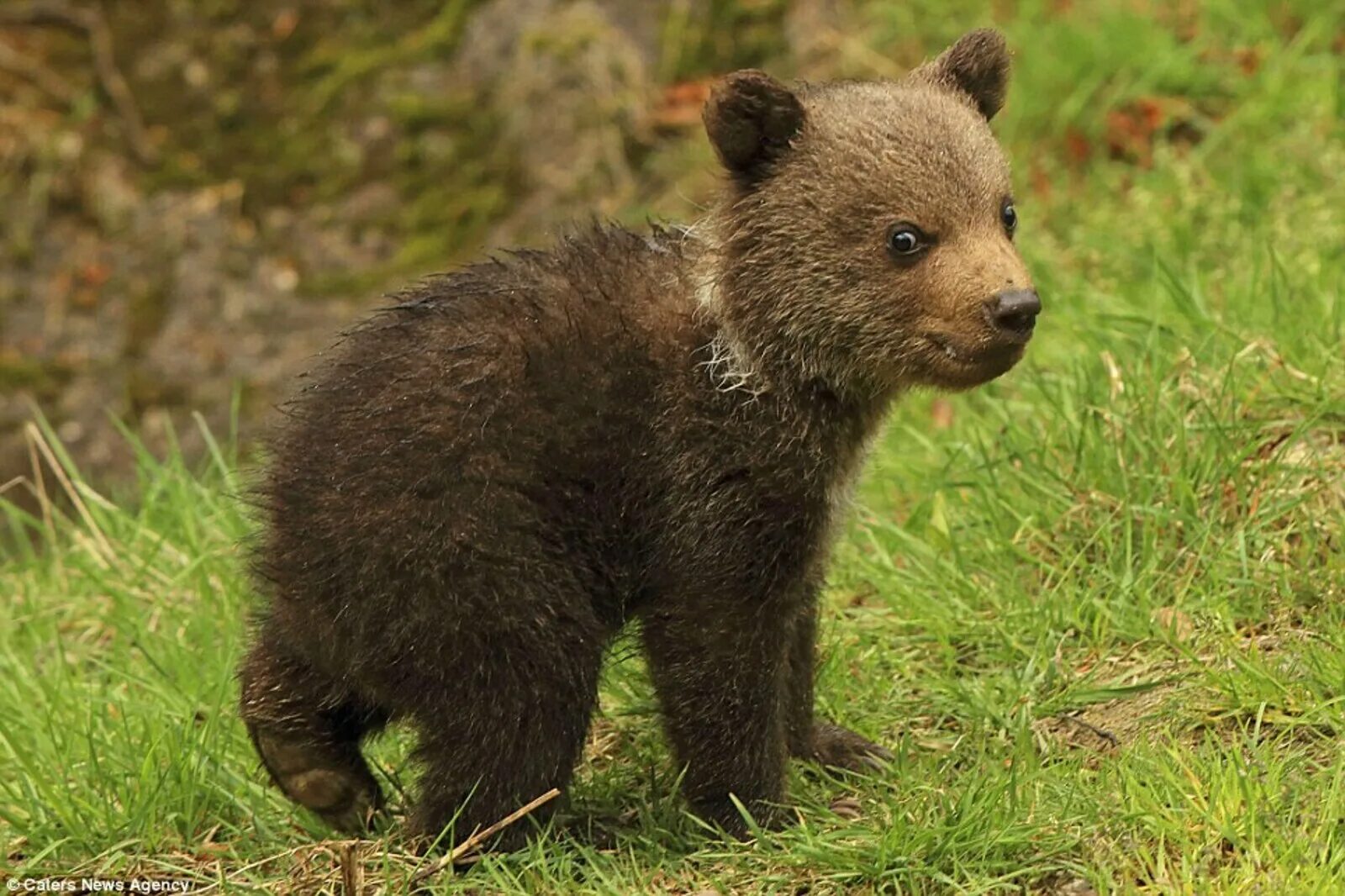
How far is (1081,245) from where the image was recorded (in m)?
7.54

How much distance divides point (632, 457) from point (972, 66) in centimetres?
144

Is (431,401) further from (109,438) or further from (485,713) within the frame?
(109,438)

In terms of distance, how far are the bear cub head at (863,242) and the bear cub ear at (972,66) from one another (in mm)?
211

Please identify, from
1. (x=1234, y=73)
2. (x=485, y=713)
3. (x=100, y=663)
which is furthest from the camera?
(x=1234, y=73)

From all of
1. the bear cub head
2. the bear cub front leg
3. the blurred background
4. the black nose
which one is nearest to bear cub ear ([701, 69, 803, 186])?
the bear cub head

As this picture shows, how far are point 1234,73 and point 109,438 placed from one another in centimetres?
540

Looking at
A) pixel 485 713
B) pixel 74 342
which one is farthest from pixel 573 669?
pixel 74 342

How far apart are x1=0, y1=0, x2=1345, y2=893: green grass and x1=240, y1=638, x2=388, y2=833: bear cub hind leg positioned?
156mm

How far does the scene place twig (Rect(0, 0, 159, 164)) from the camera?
9523mm

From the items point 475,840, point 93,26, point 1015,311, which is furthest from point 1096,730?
point 93,26

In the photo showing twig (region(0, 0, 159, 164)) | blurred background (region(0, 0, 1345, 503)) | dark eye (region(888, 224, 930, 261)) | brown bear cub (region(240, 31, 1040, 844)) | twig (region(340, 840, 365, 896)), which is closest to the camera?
twig (region(340, 840, 365, 896))

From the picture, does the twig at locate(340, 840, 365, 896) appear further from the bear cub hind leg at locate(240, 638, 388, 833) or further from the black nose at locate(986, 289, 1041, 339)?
the black nose at locate(986, 289, 1041, 339)

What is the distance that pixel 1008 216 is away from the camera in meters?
4.61

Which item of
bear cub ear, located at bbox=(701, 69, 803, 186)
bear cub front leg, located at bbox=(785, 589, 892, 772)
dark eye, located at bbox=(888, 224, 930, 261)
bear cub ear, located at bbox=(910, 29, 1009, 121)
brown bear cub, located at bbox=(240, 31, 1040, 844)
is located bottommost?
bear cub front leg, located at bbox=(785, 589, 892, 772)
